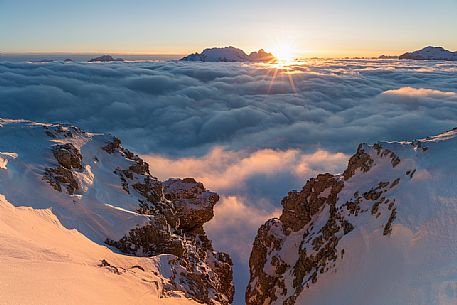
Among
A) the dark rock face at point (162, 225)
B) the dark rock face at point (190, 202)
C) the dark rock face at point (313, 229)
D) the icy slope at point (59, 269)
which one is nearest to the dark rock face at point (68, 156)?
the dark rock face at point (162, 225)

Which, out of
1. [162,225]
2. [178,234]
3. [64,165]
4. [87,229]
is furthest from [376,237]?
[64,165]

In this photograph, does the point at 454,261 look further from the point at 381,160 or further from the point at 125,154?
the point at 125,154

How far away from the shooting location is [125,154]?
2575cm

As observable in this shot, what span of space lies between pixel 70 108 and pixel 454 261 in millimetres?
158735

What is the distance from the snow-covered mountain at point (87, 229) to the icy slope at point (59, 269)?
42 millimetres

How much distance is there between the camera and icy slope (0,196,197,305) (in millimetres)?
8578

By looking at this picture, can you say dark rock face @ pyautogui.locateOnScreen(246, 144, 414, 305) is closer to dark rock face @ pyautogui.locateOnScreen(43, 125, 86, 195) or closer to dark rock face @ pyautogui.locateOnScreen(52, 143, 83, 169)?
dark rock face @ pyautogui.locateOnScreen(43, 125, 86, 195)

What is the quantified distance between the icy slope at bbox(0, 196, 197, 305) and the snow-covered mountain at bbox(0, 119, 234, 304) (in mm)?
42

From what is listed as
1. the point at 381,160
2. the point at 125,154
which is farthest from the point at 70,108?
the point at 381,160

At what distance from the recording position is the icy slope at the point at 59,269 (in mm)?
8578

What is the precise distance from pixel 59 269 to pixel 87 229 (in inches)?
295

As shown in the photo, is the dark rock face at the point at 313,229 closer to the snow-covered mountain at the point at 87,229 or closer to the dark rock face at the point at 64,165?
the snow-covered mountain at the point at 87,229

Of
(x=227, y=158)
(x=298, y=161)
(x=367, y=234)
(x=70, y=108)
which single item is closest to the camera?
(x=367, y=234)

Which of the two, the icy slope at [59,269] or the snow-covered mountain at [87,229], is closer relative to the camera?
the icy slope at [59,269]
